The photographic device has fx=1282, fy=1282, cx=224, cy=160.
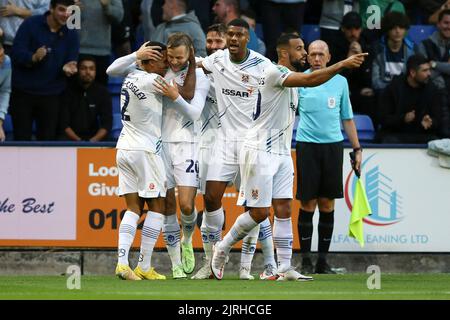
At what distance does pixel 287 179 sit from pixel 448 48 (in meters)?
6.25

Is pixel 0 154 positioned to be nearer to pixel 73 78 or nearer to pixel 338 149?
pixel 73 78

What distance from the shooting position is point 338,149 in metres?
15.3

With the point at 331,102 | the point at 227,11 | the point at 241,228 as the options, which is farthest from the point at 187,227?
the point at 227,11

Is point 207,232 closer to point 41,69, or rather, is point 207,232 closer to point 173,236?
point 173,236

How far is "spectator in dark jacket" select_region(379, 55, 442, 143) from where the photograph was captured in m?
17.3

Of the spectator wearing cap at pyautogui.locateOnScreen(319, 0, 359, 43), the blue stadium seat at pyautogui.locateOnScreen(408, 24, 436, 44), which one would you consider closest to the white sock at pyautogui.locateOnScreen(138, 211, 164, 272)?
the spectator wearing cap at pyautogui.locateOnScreen(319, 0, 359, 43)

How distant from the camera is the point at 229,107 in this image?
13.8 m

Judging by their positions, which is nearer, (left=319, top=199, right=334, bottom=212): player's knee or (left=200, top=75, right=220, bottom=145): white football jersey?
(left=200, top=75, right=220, bottom=145): white football jersey

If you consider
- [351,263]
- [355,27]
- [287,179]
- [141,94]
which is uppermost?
[355,27]

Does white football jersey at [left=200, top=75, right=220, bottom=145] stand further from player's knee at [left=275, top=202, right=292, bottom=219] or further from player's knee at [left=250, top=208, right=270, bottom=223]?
player's knee at [left=250, top=208, right=270, bottom=223]

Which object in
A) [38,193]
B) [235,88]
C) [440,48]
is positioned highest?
[440,48]

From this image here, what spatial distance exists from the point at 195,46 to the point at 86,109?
181 centimetres

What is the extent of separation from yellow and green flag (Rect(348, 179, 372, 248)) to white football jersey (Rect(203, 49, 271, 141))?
6.53 ft

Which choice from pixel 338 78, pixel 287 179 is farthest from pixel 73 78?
pixel 287 179
